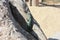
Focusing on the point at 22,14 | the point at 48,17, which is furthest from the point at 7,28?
the point at 48,17

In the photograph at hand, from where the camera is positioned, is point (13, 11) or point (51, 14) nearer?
point (13, 11)

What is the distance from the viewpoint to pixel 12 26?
1094 mm

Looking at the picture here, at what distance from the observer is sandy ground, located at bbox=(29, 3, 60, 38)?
4.65 m

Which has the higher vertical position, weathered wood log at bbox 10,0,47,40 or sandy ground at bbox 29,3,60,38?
weathered wood log at bbox 10,0,47,40

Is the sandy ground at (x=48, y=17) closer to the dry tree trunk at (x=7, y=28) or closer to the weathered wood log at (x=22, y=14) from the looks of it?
the weathered wood log at (x=22, y=14)

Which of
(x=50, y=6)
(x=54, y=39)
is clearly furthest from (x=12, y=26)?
(x=50, y=6)

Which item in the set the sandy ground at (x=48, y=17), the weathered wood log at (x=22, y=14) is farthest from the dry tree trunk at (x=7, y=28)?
the sandy ground at (x=48, y=17)

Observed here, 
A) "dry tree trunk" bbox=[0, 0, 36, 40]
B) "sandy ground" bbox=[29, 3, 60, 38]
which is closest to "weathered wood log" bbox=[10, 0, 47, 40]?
"dry tree trunk" bbox=[0, 0, 36, 40]

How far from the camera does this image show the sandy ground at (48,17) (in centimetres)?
465

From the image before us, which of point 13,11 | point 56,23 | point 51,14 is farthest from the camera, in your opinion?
point 51,14

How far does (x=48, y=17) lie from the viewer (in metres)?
5.29

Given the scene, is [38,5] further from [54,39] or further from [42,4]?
[54,39]

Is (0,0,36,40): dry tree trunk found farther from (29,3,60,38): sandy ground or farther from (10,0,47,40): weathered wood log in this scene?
(29,3,60,38): sandy ground

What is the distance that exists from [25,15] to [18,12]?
0.09m
